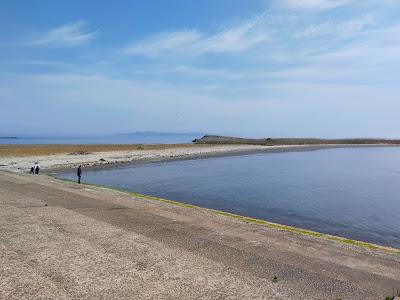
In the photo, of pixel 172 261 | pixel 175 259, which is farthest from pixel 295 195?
pixel 172 261

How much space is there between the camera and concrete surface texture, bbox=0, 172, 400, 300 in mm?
9406

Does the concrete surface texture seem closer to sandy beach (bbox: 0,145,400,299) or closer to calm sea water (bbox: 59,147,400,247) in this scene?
sandy beach (bbox: 0,145,400,299)

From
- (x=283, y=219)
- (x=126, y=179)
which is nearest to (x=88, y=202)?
(x=283, y=219)

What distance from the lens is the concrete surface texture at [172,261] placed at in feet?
30.9

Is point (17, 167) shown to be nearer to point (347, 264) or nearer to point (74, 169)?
point (74, 169)

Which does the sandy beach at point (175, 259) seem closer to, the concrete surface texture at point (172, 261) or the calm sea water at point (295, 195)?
the concrete surface texture at point (172, 261)

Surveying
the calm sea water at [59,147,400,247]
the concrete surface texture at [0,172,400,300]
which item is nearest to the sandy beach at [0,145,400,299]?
the concrete surface texture at [0,172,400,300]

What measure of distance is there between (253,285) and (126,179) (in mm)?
35349

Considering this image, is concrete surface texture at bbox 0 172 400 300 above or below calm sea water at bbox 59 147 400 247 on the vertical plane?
above

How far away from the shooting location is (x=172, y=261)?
11.4m

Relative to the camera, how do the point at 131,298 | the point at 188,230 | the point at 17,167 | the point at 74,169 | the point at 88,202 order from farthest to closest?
the point at 74,169, the point at 17,167, the point at 88,202, the point at 188,230, the point at 131,298

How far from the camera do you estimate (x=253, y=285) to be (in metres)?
9.76

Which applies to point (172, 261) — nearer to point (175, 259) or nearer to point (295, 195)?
point (175, 259)

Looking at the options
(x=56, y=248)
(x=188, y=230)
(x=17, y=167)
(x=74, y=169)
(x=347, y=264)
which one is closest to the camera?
(x=347, y=264)
